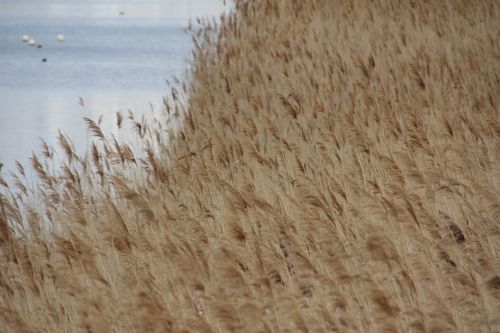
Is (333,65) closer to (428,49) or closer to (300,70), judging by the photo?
(300,70)

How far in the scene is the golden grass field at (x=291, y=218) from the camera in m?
3.25

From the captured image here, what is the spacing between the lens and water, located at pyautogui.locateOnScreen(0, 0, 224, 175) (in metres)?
9.98

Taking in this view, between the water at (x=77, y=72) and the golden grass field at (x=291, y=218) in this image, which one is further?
the water at (x=77, y=72)

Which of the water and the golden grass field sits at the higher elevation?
the water

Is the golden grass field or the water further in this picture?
the water

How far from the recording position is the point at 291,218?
170 inches

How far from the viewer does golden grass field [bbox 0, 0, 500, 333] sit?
3.25 metres

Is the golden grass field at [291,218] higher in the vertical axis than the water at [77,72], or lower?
lower

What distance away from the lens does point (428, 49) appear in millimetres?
8484

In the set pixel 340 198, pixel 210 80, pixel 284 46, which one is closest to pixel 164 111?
pixel 210 80

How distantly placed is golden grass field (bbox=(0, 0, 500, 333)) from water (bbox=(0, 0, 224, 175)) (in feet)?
3.94

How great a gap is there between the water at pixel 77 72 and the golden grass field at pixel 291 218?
1.20 meters

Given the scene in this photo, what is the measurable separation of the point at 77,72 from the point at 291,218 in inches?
478

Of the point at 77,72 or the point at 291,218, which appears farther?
the point at 77,72
